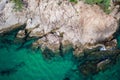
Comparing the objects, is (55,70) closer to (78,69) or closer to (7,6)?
(78,69)

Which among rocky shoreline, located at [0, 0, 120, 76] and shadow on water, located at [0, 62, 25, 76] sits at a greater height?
rocky shoreline, located at [0, 0, 120, 76]

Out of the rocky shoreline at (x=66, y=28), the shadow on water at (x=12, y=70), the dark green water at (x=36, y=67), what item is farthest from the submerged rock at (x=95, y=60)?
the shadow on water at (x=12, y=70)

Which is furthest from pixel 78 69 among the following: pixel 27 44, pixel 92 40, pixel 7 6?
pixel 7 6

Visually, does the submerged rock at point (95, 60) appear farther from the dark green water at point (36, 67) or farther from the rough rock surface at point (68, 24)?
the rough rock surface at point (68, 24)

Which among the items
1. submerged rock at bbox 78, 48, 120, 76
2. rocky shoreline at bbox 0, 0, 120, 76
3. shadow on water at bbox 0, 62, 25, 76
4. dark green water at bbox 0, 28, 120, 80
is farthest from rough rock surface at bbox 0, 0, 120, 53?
shadow on water at bbox 0, 62, 25, 76

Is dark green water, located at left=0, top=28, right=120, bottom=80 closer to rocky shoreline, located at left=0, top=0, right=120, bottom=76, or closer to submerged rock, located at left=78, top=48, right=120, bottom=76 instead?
submerged rock, located at left=78, top=48, right=120, bottom=76

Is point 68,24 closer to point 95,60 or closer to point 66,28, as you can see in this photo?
point 66,28
